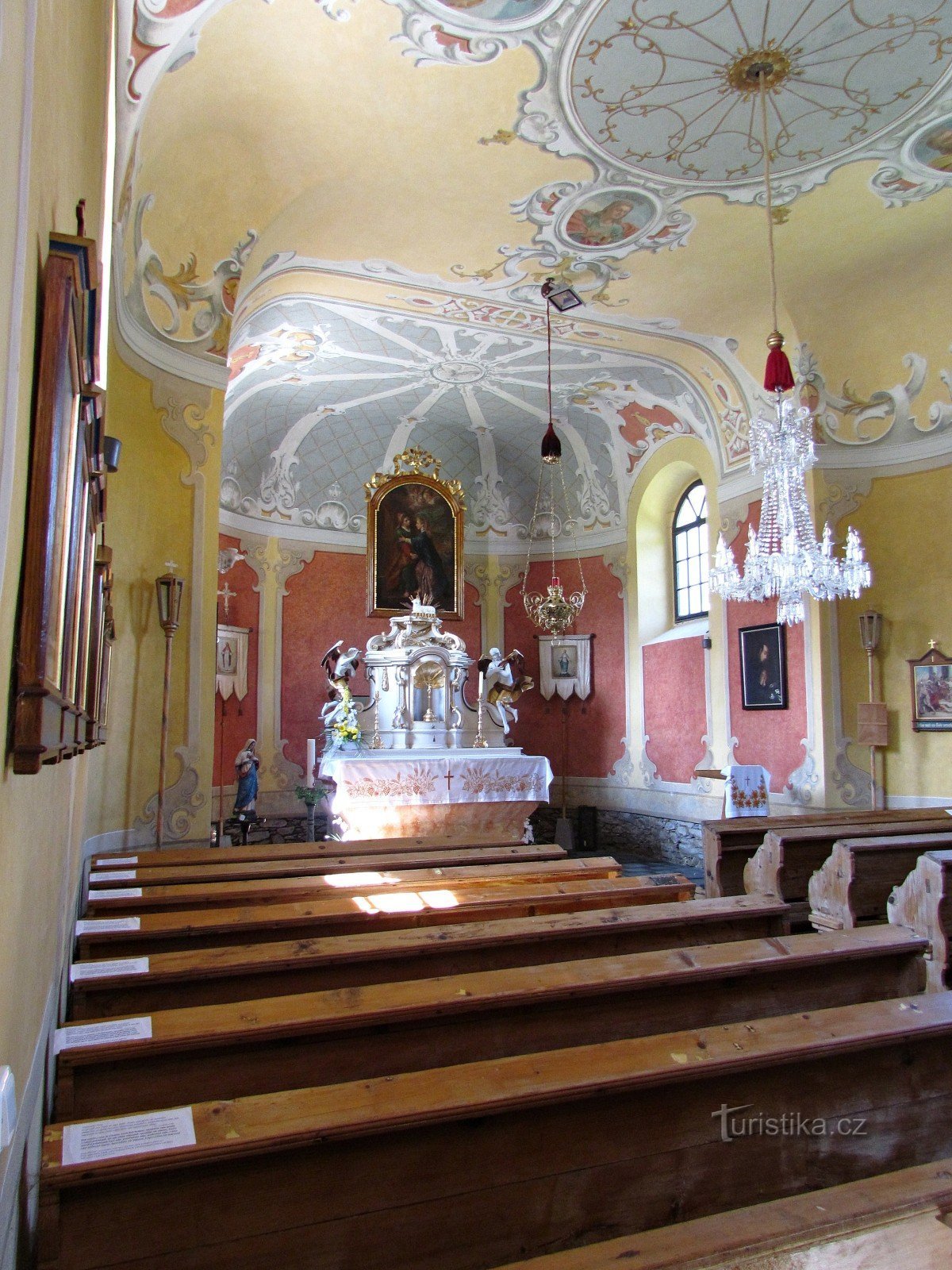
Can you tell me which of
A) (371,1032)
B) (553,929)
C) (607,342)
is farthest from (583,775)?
(371,1032)

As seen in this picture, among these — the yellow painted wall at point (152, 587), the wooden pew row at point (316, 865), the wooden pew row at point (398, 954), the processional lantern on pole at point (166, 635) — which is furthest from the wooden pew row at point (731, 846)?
the processional lantern on pole at point (166, 635)

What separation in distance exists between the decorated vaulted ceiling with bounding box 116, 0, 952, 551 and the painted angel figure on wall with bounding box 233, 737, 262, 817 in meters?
3.91

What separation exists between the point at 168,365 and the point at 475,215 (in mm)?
2968

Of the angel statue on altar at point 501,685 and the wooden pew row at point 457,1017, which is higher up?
the angel statue on altar at point 501,685

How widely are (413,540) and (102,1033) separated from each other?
32.4ft

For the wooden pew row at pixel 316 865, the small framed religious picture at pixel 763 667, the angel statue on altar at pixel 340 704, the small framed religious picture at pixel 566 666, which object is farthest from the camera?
the small framed religious picture at pixel 566 666

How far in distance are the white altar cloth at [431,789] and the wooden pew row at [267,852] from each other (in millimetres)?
3375

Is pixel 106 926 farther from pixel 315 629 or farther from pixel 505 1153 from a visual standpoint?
pixel 315 629

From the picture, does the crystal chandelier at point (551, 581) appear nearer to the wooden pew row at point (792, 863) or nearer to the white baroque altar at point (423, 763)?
the white baroque altar at point (423, 763)

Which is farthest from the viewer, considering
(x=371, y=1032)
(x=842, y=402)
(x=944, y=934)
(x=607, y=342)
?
(x=607, y=342)

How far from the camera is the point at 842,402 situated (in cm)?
884

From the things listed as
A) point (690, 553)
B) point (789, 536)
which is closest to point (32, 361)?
point (789, 536)

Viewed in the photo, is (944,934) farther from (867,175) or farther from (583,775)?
(583,775)

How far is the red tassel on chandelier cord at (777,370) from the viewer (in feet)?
19.1
